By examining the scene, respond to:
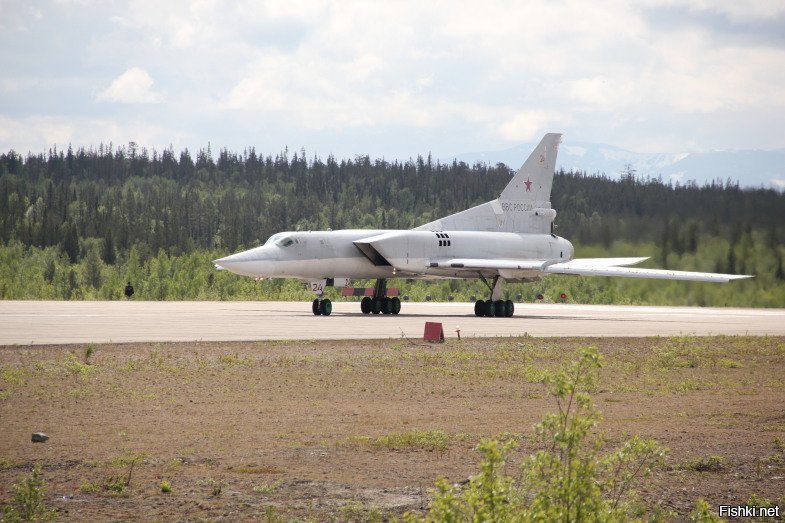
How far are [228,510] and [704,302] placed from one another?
35160 mm

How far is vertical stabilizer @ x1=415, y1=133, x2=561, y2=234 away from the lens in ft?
131

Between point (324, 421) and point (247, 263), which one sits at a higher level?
point (247, 263)

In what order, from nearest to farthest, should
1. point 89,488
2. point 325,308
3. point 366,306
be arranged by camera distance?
point 89,488
point 325,308
point 366,306

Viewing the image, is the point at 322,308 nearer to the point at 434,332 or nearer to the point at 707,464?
the point at 434,332

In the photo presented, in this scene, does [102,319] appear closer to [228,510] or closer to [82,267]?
[228,510]

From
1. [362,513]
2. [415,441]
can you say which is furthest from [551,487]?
[415,441]

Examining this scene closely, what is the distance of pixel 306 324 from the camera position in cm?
2781

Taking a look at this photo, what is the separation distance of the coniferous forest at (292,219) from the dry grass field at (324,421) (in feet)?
53.6

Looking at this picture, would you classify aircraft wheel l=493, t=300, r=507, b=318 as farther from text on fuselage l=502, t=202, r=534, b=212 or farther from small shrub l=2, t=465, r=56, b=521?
small shrub l=2, t=465, r=56, b=521

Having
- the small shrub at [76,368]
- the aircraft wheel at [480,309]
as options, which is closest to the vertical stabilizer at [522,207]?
the aircraft wheel at [480,309]

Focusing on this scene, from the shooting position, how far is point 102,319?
28438mm

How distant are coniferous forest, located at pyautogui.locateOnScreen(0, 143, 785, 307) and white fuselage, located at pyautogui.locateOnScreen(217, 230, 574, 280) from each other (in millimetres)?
3525

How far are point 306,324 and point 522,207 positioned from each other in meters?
14.6

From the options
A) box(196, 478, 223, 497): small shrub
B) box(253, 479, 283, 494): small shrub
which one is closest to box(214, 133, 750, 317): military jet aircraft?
box(196, 478, 223, 497): small shrub
